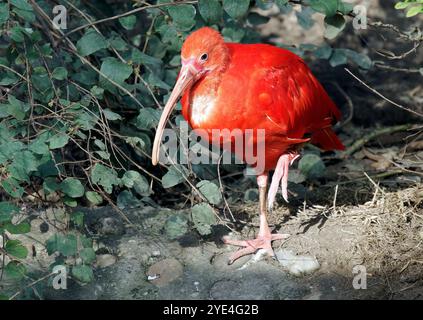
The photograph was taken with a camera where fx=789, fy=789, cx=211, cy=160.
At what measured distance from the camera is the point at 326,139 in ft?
17.0

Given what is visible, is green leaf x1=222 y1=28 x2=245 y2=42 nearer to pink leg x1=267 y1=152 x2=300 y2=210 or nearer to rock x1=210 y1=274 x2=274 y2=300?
pink leg x1=267 y1=152 x2=300 y2=210

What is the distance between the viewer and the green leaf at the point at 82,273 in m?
4.03

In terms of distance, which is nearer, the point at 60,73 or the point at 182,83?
the point at 182,83

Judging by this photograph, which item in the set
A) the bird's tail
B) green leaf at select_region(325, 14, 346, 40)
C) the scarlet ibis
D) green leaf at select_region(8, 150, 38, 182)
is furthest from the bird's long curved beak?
green leaf at select_region(325, 14, 346, 40)

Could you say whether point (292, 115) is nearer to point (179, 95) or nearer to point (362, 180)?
point (179, 95)

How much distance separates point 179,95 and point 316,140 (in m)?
1.17

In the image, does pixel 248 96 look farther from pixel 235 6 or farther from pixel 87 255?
pixel 87 255

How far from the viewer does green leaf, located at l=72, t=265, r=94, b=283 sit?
159 inches

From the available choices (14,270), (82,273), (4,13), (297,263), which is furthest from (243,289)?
(4,13)

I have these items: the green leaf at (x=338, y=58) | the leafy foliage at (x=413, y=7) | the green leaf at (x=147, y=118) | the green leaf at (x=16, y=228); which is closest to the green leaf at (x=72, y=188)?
the green leaf at (x=16, y=228)

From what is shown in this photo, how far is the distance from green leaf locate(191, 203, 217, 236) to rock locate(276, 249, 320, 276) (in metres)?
0.44

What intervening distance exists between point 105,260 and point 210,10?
1.64m

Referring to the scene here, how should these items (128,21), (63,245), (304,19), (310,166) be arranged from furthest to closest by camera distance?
(304,19) → (310,166) → (128,21) → (63,245)

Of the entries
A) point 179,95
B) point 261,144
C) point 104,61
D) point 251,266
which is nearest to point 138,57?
point 104,61
